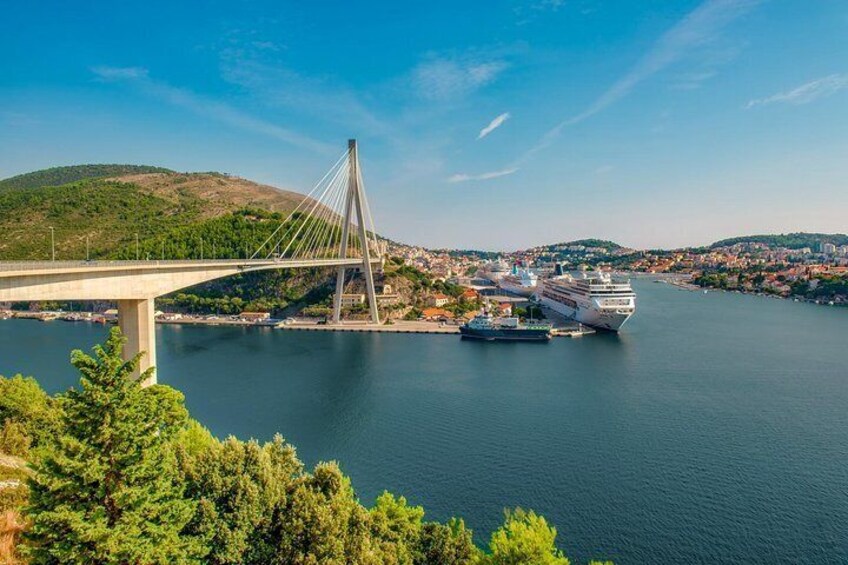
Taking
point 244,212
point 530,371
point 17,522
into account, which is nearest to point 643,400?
point 530,371

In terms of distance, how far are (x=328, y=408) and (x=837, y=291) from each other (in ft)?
209

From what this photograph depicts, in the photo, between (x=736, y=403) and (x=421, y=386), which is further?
(x=421, y=386)

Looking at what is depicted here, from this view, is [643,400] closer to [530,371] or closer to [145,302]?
[530,371]

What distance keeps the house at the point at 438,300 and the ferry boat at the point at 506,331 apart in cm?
1153

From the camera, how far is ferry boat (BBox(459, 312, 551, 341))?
32656 mm

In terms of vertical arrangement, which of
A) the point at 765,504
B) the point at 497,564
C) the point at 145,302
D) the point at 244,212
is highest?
the point at 244,212

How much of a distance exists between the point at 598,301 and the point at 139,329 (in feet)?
99.1

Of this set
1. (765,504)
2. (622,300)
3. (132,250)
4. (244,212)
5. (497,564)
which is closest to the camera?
(497,564)

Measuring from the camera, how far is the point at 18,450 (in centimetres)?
1009

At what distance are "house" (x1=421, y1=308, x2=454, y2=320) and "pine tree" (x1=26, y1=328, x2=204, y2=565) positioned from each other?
118 ft

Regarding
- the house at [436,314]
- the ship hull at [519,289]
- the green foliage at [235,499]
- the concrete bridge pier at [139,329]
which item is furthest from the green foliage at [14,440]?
the ship hull at [519,289]

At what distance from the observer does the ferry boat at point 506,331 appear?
32.7 metres

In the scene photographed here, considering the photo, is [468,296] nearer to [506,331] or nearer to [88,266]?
[506,331]

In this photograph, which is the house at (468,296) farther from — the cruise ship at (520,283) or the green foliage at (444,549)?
the green foliage at (444,549)
